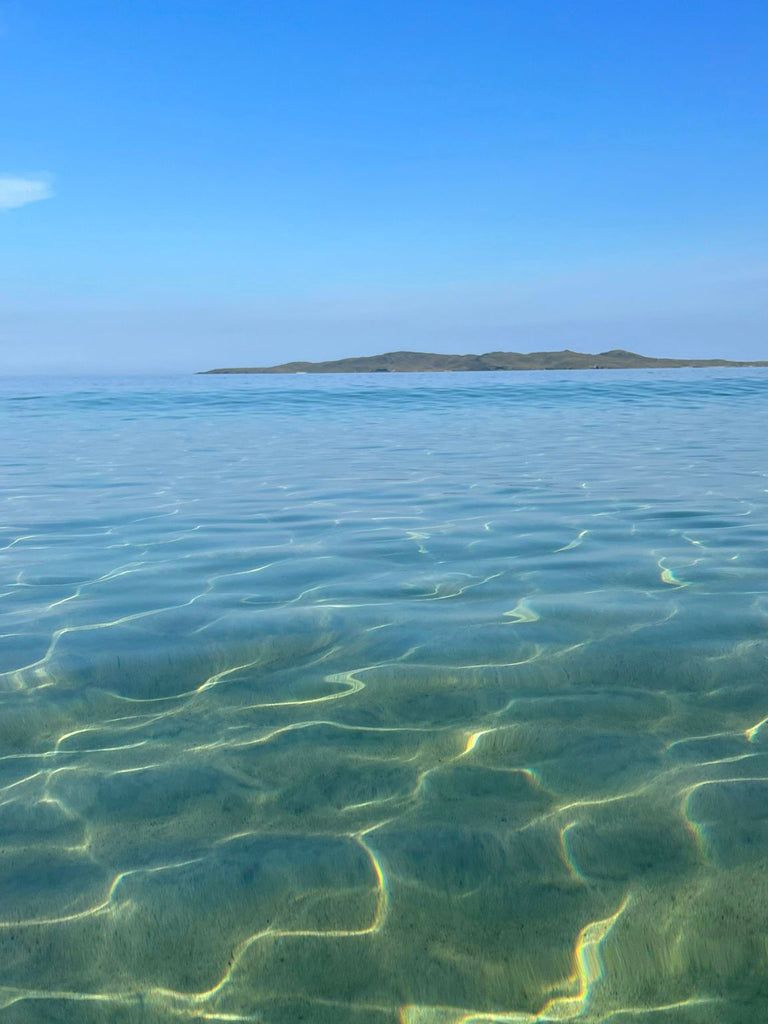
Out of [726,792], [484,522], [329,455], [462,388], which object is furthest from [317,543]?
[462,388]

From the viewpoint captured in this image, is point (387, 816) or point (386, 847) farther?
point (387, 816)

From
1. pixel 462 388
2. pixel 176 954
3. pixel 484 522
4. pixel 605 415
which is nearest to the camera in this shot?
pixel 176 954

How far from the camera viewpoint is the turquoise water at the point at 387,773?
5.18ft

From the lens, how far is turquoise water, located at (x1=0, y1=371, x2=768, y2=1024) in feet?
5.18

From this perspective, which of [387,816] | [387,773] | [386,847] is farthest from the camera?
[387,773]

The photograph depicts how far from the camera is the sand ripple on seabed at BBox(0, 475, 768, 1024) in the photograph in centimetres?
156

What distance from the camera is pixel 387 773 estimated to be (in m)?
2.25

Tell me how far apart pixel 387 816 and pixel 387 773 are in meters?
0.21

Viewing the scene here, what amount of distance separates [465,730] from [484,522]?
3.17 meters

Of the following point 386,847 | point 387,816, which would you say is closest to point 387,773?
point 387,816

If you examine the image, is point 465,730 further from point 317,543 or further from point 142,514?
point 142,514

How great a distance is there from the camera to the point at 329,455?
10.5 meters

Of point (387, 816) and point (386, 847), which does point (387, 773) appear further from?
point (386, 847)

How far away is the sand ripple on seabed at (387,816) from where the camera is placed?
5.12 feet
